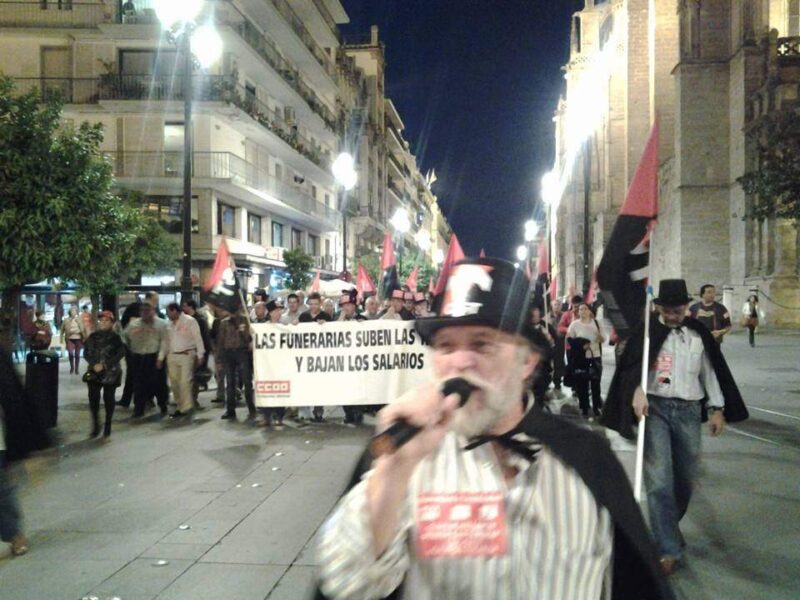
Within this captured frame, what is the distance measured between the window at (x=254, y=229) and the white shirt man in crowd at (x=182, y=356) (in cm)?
2443

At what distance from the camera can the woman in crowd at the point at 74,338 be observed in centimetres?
2017

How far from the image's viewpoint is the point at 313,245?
4978 cm

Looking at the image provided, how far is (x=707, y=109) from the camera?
3588 cm

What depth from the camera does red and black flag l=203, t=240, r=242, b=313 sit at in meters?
12.3

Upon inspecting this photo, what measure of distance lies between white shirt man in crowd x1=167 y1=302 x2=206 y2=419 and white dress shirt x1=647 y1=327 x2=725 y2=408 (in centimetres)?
878

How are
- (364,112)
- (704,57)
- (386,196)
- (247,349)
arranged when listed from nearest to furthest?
(247,349) < (704,57) < (364,112) < (386,196)

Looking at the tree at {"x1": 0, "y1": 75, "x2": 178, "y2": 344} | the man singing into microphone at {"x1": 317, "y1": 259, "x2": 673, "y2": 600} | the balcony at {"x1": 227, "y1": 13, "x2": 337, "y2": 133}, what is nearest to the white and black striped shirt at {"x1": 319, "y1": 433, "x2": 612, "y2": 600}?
the man singing into microphone at {"x1": 317, "y1": 259, "x2": 673, "y2": 600}

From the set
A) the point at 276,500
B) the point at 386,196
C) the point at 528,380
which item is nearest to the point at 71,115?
the point at 276,500

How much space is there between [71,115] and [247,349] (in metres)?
25.2

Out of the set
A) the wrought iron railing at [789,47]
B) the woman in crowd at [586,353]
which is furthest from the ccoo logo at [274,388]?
the wrought iron railing at [789,47]

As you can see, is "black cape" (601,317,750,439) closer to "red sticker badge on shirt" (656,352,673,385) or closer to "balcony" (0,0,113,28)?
"red sticker badge on shirt" (656,352,673,385)

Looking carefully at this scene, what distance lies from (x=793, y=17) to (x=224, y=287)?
32.8 metres

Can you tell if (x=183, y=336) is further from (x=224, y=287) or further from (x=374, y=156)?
(x=374, y=156)

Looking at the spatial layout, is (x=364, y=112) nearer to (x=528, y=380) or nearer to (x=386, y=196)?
(x=386, y=196)
